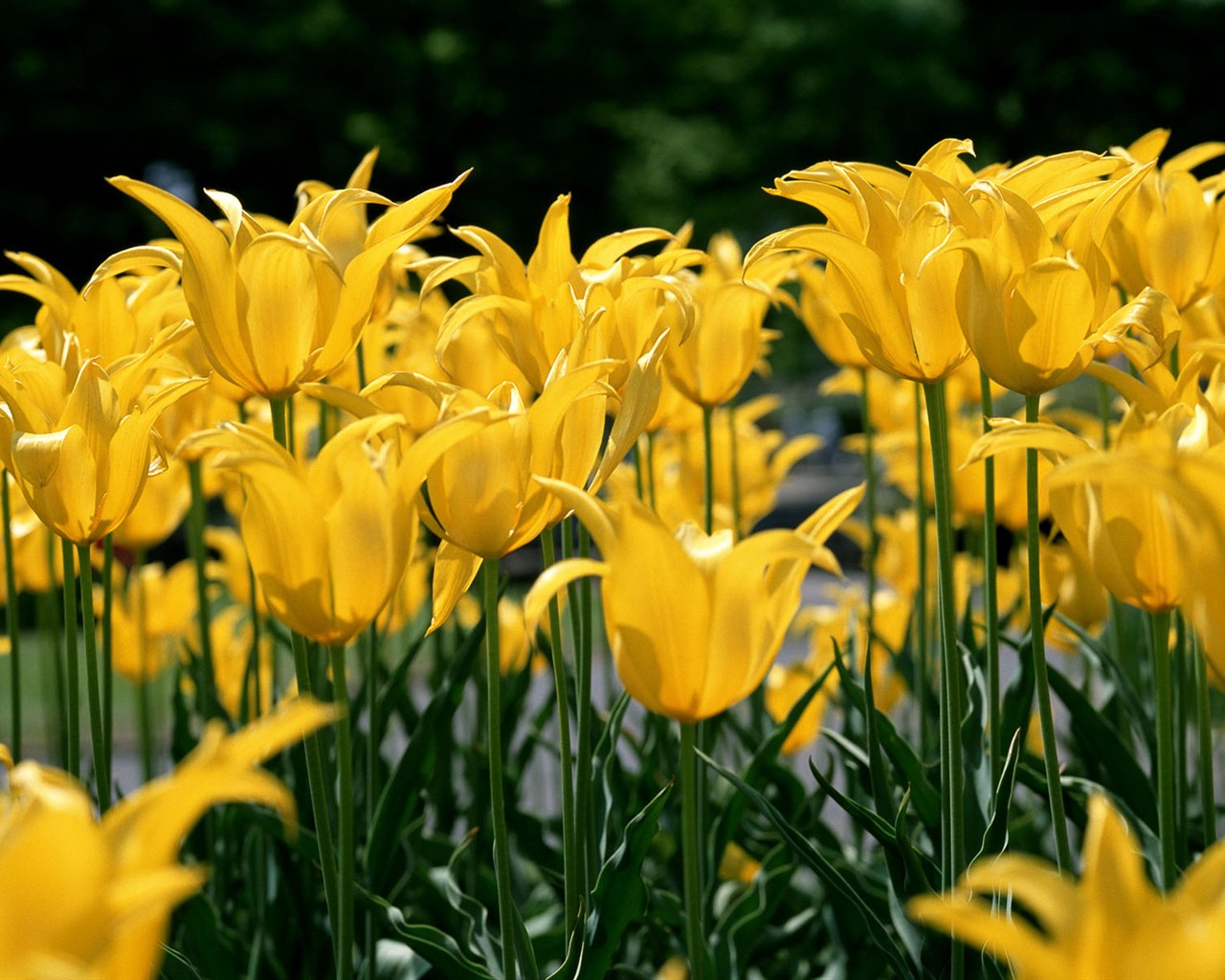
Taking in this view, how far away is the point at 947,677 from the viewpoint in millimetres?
1324

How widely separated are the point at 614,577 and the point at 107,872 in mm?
482

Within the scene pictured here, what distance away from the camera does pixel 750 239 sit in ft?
90.6

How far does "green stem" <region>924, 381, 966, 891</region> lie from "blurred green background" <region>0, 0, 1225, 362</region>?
1536 cm

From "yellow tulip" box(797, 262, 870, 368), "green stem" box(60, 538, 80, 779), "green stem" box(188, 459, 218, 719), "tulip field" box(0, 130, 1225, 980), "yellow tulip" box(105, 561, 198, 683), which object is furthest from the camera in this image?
"yellow tulip" box(105, 561, 198, 683)

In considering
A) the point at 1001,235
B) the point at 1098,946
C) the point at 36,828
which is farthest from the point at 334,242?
the point at 1098,946

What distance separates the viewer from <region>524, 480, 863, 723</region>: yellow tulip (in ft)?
3.34

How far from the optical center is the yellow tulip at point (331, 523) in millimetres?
1094

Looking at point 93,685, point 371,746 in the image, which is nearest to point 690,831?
point 93,685

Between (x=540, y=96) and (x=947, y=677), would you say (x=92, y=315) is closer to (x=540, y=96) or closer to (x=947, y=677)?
(x=947, y=677)

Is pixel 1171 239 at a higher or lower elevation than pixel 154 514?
higher

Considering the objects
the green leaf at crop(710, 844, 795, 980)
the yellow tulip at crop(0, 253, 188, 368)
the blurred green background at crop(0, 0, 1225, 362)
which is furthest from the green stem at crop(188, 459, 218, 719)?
the blurred green background at crop(0, 0, 1225, 362)

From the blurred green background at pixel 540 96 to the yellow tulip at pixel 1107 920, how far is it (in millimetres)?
16063

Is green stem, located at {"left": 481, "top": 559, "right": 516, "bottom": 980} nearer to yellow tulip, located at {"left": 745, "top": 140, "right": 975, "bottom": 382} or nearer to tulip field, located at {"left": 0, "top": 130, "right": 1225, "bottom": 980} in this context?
tulip field, located at {"left": 0, "top": 130, "right": 1225, "bottom": 980}

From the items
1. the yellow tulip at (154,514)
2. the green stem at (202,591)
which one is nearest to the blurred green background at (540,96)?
the yellow tulip at (154,514)
